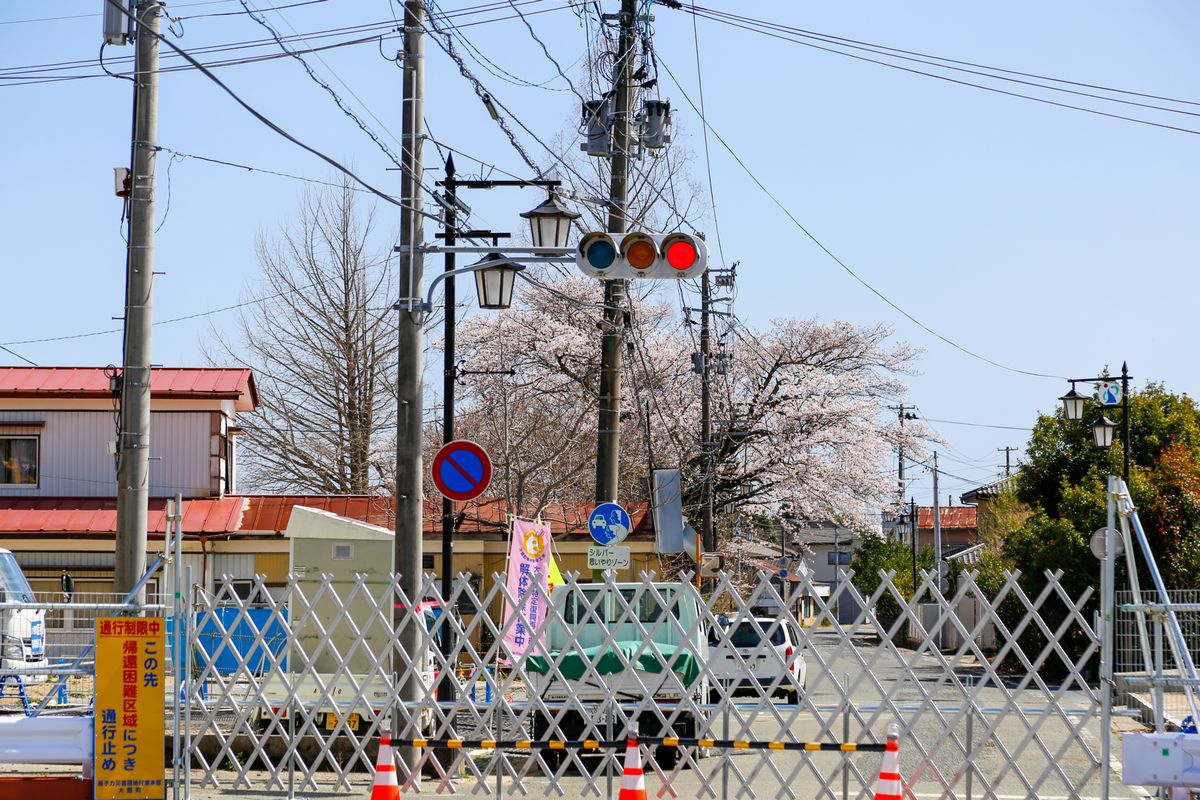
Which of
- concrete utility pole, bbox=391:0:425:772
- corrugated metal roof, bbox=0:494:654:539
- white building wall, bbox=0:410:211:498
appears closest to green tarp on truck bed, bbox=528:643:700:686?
concrete utility pole, bbox=391:0:425:772

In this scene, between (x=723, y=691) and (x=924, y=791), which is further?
(x=924, y=791)

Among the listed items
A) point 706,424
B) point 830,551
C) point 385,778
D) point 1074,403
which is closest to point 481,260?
point 385,778

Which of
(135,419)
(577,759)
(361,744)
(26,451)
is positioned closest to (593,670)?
(577,759)

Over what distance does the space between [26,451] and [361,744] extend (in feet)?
61.1

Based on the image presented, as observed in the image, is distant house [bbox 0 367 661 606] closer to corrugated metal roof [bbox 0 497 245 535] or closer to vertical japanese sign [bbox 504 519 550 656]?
corrugated metal roof [bbox 0 497 245 535]

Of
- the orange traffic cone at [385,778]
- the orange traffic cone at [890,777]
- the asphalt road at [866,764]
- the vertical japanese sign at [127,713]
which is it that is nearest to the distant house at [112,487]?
the asphalt road at [866,764]

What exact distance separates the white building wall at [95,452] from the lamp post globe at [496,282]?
1562 centimetres

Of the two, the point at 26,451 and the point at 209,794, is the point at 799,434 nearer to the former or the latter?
the point at 26,451

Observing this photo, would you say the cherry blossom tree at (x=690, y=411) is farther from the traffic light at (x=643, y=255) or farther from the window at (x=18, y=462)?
the traffic light at (x=643, y=255)

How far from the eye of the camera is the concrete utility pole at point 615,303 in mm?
14227

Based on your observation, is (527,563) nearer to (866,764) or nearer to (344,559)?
(344,559)

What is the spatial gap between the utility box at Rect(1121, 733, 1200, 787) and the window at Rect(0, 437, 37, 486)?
904 inches

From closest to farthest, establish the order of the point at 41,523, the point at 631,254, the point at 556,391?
the point at 631,254 → the point at 41,523 → the point at 556,391

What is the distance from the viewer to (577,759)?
905 centimetres
